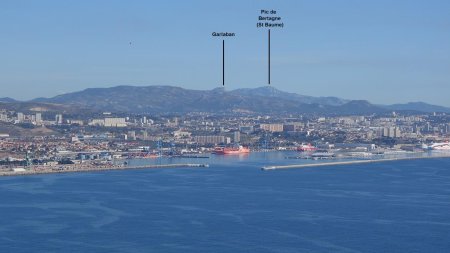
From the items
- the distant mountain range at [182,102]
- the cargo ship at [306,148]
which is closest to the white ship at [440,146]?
the cargo ship at [306,148]

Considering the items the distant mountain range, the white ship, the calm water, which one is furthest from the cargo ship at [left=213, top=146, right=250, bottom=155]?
the distant mountain range

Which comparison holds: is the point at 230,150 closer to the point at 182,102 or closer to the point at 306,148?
the point at 306,148

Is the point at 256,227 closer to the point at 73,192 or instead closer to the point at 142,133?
the point at 73,192

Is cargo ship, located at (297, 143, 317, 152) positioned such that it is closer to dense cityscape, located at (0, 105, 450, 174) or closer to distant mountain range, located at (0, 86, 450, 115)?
dense cityscape, located at (0, 105, 450, 174)

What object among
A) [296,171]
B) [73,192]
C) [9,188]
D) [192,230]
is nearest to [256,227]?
[192,230]

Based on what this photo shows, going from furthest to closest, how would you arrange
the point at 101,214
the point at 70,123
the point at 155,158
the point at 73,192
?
the point at 70,123
the point at 155,158
the point at 73,192
the point at 101,214

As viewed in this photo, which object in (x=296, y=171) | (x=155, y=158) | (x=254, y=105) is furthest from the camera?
(x=254, y=105)

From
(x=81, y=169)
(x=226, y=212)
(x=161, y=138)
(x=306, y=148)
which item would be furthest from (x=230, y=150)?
(x=226, y=212)

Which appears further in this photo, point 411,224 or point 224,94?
point 224,94

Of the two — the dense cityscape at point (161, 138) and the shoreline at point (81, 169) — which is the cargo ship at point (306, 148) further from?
the shoreline at point (81, 169)
